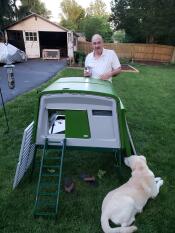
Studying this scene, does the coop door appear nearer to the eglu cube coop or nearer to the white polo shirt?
the eglu cube coop

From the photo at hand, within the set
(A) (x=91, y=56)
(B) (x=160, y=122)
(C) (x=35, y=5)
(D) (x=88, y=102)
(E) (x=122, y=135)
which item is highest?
(C) (x=35, y=5)

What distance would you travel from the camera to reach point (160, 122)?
17.8ft

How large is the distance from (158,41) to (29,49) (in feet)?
39.1

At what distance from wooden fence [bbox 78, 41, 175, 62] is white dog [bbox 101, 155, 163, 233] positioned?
18.5 m

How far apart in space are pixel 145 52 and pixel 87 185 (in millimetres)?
19190

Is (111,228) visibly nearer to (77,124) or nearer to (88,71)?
(77,124)

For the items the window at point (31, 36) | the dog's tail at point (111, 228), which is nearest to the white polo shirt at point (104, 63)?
the dog's tail at point (111, 228)

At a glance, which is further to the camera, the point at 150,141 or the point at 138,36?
the point at 138,36

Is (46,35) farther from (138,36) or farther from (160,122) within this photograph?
(160,122)

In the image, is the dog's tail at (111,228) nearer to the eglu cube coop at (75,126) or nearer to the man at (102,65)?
the eglu cube coop at (75,126)

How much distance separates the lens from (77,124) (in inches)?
113

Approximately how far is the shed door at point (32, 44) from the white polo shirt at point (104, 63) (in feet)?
56.2

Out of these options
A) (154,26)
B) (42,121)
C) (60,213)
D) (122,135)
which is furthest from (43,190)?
(154,26)

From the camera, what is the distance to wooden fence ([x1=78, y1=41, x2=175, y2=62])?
793 inches
